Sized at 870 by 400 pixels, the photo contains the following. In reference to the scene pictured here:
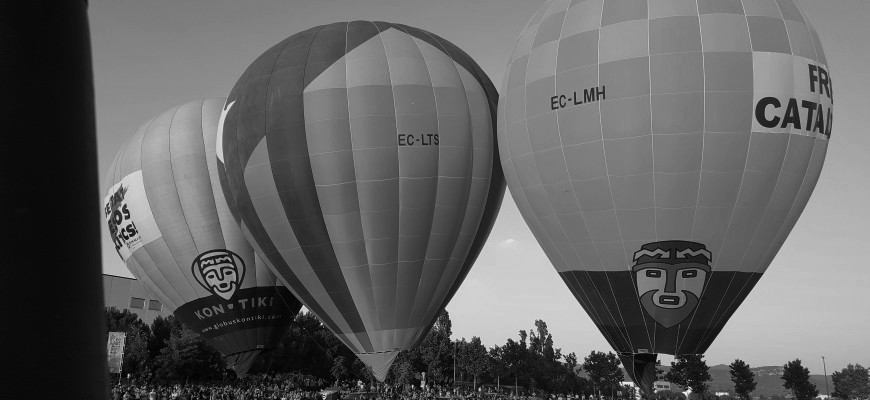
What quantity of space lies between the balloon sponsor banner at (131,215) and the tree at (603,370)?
57096mm

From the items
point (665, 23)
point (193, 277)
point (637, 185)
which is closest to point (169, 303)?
point (193, 277)

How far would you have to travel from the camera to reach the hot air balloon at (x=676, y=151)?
15.0 m

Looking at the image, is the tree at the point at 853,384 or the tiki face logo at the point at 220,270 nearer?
the tiki face logo at the point at 220,270

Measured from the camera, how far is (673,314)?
15.8 metres

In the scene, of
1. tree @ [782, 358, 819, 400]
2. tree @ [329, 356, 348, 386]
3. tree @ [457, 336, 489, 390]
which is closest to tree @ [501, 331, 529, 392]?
tree @ [457, 336, 489, 390]

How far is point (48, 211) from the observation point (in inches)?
72.7

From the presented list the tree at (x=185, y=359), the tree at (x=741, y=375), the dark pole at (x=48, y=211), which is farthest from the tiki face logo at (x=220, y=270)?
the tree at (x=741, y=375)

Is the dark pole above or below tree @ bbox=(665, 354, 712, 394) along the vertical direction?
above

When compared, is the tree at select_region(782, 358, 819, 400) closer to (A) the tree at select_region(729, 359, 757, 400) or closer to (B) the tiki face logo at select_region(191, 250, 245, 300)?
(A) the tree at select_region(729, 359, 757, 400)

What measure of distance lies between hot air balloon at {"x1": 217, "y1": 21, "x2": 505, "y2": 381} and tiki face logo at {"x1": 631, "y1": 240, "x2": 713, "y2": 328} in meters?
5.57

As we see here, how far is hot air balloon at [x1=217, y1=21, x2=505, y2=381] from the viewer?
731 inches

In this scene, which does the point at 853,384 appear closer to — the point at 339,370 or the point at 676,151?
the point at 339,370

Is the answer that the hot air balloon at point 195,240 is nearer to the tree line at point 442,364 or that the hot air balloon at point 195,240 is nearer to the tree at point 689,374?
the tree line at point 442,364

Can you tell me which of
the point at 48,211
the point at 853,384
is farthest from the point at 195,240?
the point at 853,384
